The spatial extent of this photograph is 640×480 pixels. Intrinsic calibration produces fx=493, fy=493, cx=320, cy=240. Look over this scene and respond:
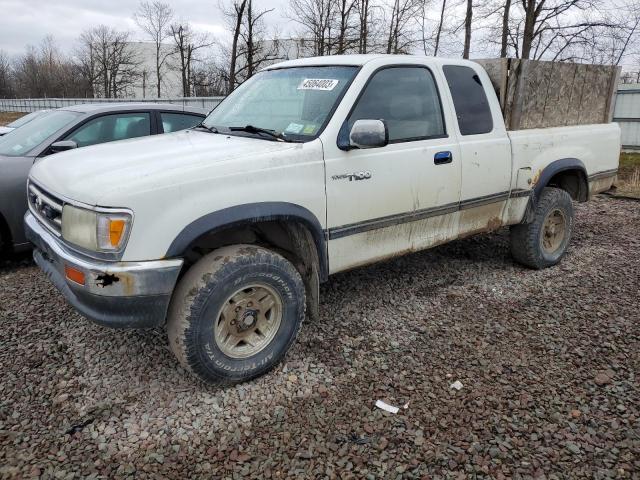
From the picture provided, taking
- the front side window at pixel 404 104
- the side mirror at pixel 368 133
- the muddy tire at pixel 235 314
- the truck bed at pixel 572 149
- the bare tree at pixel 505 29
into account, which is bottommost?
the muddy tire at pixel 235 314

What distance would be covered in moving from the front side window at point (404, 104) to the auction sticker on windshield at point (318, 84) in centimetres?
24

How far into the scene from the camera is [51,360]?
3252 millimetres

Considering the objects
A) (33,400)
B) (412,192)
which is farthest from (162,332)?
(412,192)

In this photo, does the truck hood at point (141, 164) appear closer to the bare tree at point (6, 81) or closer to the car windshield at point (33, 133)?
the car windshield at point (33, 133)

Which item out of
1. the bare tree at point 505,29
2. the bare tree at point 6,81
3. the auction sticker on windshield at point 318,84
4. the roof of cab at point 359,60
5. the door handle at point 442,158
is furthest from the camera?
the bare tree at point 6,81

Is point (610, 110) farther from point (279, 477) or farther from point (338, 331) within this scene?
point (279, 477)

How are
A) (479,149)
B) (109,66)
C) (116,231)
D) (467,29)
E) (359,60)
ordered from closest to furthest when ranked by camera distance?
(116,231) < (359,60) < (479,149) < (467,29) < (109,66)

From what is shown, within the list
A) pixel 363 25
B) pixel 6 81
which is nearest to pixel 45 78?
pixel 6 81

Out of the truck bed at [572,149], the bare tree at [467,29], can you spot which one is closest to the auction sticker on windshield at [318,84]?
the truck bed at [572,149]

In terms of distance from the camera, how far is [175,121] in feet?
19.0

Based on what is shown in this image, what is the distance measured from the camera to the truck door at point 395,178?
10.7 ft

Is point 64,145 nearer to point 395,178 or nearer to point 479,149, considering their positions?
point 395,178

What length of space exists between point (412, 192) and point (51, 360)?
2.73m

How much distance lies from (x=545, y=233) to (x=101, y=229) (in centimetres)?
418
